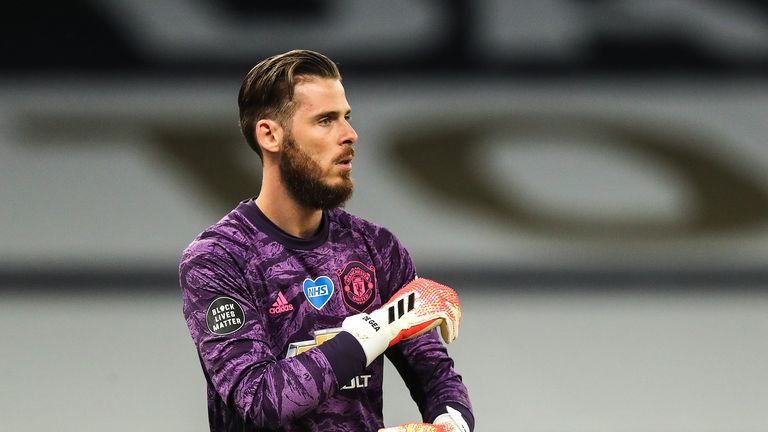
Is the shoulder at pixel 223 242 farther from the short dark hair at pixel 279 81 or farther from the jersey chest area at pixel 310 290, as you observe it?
the short dark hair at pixel 279 81

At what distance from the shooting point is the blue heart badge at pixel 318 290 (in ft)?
6.17

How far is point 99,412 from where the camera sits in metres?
4.16

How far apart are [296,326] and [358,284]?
15cm

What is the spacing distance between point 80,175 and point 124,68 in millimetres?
487

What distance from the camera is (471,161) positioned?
467cm

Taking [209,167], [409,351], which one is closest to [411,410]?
[209,167]

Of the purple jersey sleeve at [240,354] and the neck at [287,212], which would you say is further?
the neck at [287,212]

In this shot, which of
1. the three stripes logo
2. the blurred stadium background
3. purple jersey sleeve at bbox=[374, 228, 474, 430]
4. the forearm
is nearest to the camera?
the forearm

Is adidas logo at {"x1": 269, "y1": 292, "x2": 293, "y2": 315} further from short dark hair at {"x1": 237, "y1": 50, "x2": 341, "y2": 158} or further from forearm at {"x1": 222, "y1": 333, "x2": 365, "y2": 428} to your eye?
short dark hair at {"x1": 237, "y1": 50, "x2": 341, "y2": 158}

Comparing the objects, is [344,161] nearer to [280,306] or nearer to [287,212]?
[287,212]

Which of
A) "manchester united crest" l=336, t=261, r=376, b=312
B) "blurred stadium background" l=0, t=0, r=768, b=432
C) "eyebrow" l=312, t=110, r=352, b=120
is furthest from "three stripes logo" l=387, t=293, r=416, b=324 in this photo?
"blurred stadium background" l=0, t=0, r=768, b=432

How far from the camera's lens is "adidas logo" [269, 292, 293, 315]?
1854mm

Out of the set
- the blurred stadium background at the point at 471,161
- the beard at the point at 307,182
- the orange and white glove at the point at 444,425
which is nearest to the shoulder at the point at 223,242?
the beard at the point at 307,182

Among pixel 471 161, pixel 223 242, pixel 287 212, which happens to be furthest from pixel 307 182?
pixel 471 161
